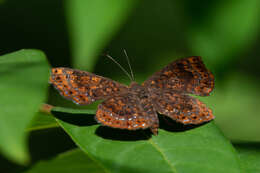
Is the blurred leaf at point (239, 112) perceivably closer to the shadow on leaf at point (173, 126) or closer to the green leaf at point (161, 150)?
the shadow on leaf at point (173, 126)

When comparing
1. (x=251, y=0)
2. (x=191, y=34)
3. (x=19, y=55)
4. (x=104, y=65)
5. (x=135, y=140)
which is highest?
(x=251, y=0)

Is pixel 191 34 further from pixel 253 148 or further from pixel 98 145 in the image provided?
pixel 253 148

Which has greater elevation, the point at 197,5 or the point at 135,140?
the point at 197,5

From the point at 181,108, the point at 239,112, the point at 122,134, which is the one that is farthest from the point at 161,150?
the point at 239,112

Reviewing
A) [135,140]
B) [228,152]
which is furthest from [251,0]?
[135,140]

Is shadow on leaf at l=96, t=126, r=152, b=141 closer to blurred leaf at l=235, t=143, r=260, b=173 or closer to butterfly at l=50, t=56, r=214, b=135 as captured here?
butterfly at l=50, t=56, r=214, b=135

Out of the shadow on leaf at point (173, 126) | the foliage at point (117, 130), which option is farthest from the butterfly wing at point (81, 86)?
the shadow on leaf at point (173, 126)

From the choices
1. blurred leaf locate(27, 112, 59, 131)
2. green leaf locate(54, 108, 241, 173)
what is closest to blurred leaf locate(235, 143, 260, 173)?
green leaf locate(54, 108, 241, 173)
